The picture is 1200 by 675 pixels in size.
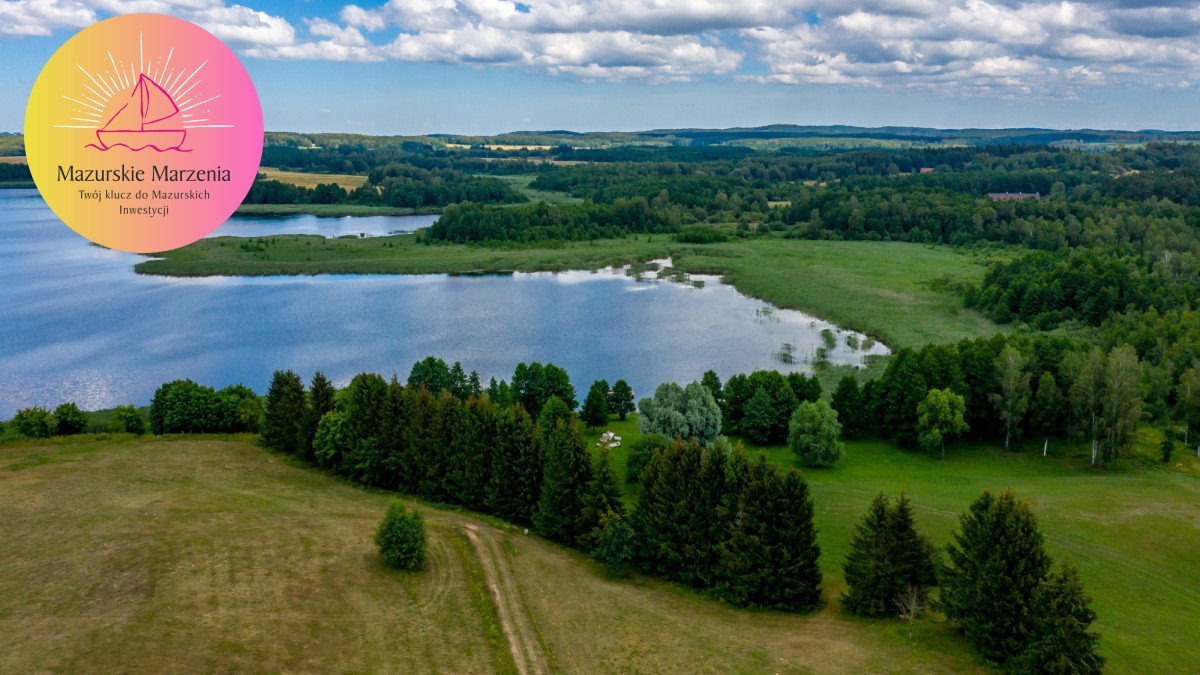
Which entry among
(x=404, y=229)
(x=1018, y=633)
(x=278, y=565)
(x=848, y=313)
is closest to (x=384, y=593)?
(x=278, y=565)

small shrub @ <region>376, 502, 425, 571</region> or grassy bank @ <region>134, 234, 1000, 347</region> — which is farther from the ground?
grassy bank @ <region>134, 234, 1000, 347</region>

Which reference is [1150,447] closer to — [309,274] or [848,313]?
[848,313]

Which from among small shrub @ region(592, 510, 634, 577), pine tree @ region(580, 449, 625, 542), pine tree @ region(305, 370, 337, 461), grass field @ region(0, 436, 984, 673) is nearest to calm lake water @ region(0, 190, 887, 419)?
pine tree @ region(305, 370, 337, 461)

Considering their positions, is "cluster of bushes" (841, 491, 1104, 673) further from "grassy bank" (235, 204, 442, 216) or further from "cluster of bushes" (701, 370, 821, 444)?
"grassy bank" (235, 204, 442, 216)

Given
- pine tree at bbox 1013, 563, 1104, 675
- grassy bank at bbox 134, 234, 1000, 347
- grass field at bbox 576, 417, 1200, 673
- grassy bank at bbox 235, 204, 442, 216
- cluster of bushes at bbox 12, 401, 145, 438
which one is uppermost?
grassy bank at bbox 235, 204, 442, 216

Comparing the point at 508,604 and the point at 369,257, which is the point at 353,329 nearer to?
the point at 369,257

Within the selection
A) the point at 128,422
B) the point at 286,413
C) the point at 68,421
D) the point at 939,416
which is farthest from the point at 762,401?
the point at 68,421
